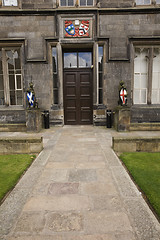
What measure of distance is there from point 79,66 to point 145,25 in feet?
13.1

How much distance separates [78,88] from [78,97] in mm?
517

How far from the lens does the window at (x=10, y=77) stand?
889 cm

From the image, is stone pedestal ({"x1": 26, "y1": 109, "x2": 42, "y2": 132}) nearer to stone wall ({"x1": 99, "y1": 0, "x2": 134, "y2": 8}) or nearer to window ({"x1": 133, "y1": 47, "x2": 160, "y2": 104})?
window ({"x1": 133, "y1": 47, "x2": 160, "y2": 104})

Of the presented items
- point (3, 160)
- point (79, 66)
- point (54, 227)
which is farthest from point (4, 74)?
point (54, 227)

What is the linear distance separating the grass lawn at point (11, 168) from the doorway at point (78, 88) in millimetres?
5361

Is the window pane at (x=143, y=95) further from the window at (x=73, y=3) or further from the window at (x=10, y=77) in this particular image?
the window at (x=10, y=77)

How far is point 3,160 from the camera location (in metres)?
4.18

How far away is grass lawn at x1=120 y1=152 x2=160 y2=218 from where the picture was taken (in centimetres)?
256

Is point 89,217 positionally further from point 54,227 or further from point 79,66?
point 79,66

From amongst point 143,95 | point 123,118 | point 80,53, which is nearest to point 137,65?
point 143,95

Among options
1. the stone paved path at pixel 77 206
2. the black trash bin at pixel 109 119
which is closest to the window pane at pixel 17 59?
the black trash bin at pixel 109 119

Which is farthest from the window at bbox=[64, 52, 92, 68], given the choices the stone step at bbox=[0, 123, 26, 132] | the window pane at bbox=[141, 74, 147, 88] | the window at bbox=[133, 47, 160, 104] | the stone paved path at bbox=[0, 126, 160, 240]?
the stone paved path at bbox=[0, 126, 160, 240]

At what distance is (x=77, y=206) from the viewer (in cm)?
239

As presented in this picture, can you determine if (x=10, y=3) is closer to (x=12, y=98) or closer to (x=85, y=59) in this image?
Result: (x=85, y=59)
